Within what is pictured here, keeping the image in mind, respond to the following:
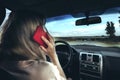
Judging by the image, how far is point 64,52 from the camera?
11.2 feet

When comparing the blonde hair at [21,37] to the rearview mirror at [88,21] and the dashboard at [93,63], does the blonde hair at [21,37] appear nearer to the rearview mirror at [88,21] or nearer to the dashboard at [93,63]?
the rearview mirror at [88,21]

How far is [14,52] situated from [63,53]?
68cm

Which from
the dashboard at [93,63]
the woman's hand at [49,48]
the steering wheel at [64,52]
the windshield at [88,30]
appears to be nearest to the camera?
the woman's hand at [49,48]

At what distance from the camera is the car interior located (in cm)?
305

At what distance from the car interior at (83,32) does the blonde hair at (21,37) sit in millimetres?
269

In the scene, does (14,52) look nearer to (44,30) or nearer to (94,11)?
(44,30)

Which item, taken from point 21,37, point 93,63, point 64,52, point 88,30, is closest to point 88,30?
point 88,30

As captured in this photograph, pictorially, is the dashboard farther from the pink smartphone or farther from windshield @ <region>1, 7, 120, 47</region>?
the pink smartphone

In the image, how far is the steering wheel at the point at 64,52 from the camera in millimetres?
3311

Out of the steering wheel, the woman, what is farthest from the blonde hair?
the steering wheel

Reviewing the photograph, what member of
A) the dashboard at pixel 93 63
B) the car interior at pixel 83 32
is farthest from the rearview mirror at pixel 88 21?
the dashboard at pixel 93 63

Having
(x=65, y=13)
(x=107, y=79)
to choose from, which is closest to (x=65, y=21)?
(x=65, y=13)

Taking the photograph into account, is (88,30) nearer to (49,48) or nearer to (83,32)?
(83,32)

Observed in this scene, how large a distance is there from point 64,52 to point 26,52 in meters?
0.69
